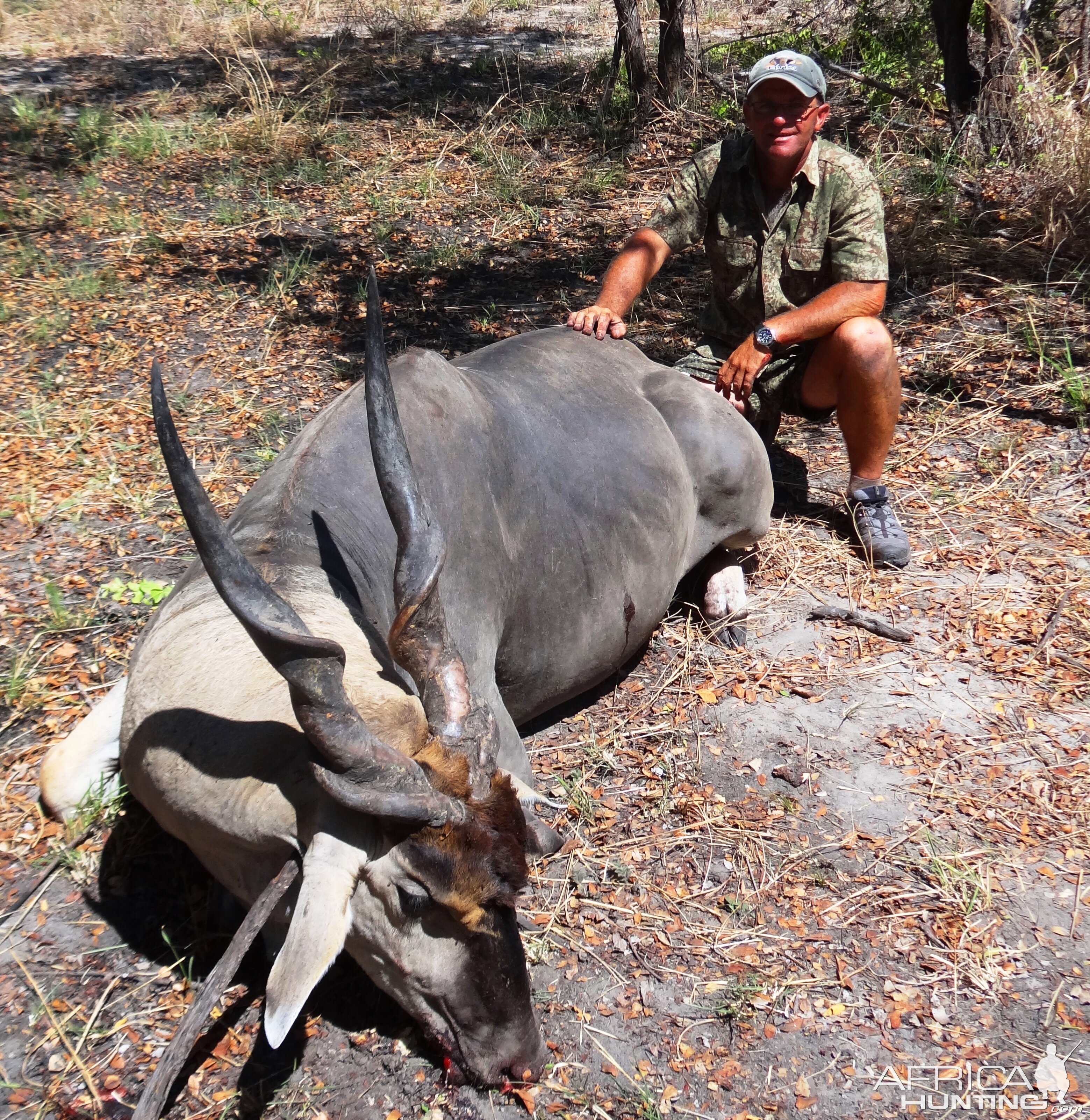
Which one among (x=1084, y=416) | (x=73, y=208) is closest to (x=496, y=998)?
(x=1084, y=416)

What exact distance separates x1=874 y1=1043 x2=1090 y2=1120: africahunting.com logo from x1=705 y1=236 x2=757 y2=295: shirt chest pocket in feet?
11.4

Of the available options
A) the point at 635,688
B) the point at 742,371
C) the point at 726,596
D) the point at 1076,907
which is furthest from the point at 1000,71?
the point at 1076,907

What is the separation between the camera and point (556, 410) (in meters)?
3.87

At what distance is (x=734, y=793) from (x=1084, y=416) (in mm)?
3205

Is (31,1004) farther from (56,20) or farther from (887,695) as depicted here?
(56,20)

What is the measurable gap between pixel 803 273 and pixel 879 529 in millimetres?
1249

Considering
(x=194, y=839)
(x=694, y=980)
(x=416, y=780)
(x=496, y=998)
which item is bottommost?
(x=694, y=980)

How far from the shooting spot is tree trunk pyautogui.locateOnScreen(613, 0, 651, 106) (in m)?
8.12

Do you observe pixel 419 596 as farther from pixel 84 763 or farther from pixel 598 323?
pixel 598 323

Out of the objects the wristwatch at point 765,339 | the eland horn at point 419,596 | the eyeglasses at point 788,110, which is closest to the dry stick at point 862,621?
the wristwatch at point 765,339

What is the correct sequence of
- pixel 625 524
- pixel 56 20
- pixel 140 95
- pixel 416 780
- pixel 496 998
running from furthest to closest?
pixel 56 20 → pixel 140 95 → pixel 625 524 → pixel 496 998 → pixel 416 780

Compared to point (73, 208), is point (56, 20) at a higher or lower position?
higher

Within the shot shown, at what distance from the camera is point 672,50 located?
331 inches

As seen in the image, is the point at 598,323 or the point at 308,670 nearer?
the point at 308,670
